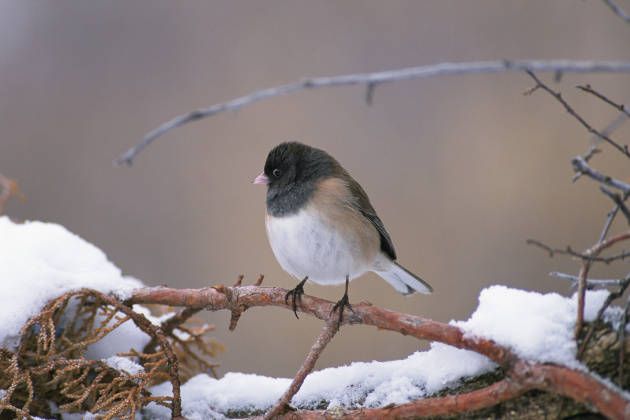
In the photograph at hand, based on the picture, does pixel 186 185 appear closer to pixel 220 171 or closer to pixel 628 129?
pixel 220 171

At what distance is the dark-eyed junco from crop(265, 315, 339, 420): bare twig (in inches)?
13.2

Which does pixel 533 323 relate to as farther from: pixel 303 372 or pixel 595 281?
pixel 303 372

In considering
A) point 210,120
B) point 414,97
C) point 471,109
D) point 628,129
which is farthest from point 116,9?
point 628,129

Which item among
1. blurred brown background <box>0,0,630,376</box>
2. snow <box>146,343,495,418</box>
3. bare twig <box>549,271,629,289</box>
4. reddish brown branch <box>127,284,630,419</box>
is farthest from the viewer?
blurred brown background <box>0,0,630,376</box>

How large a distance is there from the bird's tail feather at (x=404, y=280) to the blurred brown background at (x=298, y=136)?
4.15ft

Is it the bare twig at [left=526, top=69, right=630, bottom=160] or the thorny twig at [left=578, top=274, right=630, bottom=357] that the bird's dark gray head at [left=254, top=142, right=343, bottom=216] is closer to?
the bare twig at [left=526, top=69, right=630, bottom=160]

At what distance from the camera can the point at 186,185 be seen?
141 inches

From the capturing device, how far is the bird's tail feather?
1.87 meters

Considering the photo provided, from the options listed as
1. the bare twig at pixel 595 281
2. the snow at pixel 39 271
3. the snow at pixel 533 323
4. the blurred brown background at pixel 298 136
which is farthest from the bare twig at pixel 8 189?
the blurred brown background at pixel 298 136

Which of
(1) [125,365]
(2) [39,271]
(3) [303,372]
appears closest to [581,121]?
(3) [303,372]

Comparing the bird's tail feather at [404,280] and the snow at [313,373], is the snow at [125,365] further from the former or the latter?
the bird's tail feather at [404,280]

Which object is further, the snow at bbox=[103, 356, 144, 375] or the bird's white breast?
the bird's white breast

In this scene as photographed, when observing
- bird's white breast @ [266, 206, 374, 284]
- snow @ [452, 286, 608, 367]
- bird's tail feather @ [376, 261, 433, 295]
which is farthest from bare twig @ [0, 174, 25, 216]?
snow @ [452, 286, 608, 367]

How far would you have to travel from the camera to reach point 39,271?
150 centimetres
